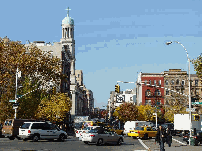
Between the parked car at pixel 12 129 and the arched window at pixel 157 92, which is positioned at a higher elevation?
the arched window at pixel 157 92

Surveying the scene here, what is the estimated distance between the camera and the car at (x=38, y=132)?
1468 inches

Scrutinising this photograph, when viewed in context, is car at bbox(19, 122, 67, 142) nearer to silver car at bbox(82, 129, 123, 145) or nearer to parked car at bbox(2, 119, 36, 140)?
parked car at bbox(2, 119, 36, 140)

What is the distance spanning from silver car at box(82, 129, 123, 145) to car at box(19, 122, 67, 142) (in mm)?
4112

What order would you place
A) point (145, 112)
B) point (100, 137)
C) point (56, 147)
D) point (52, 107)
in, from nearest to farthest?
point (56, 147) < point (100, 137) < point (52, 107) < point (145, 112)

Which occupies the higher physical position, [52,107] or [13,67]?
[13,67]

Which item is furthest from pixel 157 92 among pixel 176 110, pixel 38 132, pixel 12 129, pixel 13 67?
pixel 38 132

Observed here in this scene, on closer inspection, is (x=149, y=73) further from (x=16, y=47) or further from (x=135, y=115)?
(x=16, y=47)

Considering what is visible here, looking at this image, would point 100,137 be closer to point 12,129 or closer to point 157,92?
point 12,129

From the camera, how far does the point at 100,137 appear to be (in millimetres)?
35188

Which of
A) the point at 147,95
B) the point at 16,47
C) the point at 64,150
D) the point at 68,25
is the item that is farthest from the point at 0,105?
the point at 68,25

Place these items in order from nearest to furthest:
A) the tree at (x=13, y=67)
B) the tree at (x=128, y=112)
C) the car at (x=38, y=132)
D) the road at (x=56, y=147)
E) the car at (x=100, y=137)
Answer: the road at (x=56, y=147), the car at (x=100, y=137), the car at (x=38, y=132), the tree at (x=13, y=67), the tree at (x=128, y=112)

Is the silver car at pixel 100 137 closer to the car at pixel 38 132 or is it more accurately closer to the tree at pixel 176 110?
the car at pixel 38 132

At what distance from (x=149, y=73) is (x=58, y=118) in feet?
174

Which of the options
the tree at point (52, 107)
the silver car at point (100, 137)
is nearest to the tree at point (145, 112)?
the tree at point (52, 107)
